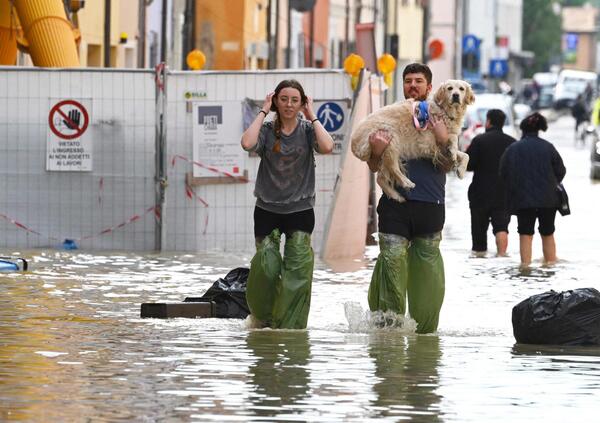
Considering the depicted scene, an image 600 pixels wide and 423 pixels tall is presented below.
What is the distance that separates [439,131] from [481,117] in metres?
35.3

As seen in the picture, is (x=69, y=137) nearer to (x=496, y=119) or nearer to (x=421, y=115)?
(x=496, y=119)

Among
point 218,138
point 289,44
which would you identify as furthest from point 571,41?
point 218,138

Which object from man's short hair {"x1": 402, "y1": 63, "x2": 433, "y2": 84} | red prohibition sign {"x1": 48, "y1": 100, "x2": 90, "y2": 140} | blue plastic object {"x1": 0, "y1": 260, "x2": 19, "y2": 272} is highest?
man's short hair {"x1": 402, "y1": 63, "x2": 433, "y2": 84}

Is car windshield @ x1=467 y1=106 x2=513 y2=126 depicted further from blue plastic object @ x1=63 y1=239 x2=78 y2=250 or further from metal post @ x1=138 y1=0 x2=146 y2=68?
blue plastic object @ x1=63 y1=239 x2=78 y2=250

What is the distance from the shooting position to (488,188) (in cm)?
2212

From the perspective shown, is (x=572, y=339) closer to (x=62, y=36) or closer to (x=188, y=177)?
(x=188, y=177)

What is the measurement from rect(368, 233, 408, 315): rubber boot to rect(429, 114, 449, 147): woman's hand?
64cm

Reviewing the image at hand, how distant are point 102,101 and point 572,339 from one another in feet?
30.1

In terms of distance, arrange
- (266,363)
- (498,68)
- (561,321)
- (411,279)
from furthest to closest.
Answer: (498,68)
(411,279)
(561,321)
(266,363)

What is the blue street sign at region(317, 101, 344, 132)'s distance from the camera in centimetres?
2034

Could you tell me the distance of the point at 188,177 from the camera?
20766 millimetres

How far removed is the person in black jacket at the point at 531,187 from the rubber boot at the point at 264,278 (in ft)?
26.0

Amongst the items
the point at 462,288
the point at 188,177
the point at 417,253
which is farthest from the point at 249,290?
the point at 188,177

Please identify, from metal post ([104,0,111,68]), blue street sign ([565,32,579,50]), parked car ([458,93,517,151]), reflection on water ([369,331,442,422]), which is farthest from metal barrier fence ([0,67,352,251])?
blue street sign ([565,32,579,50])
